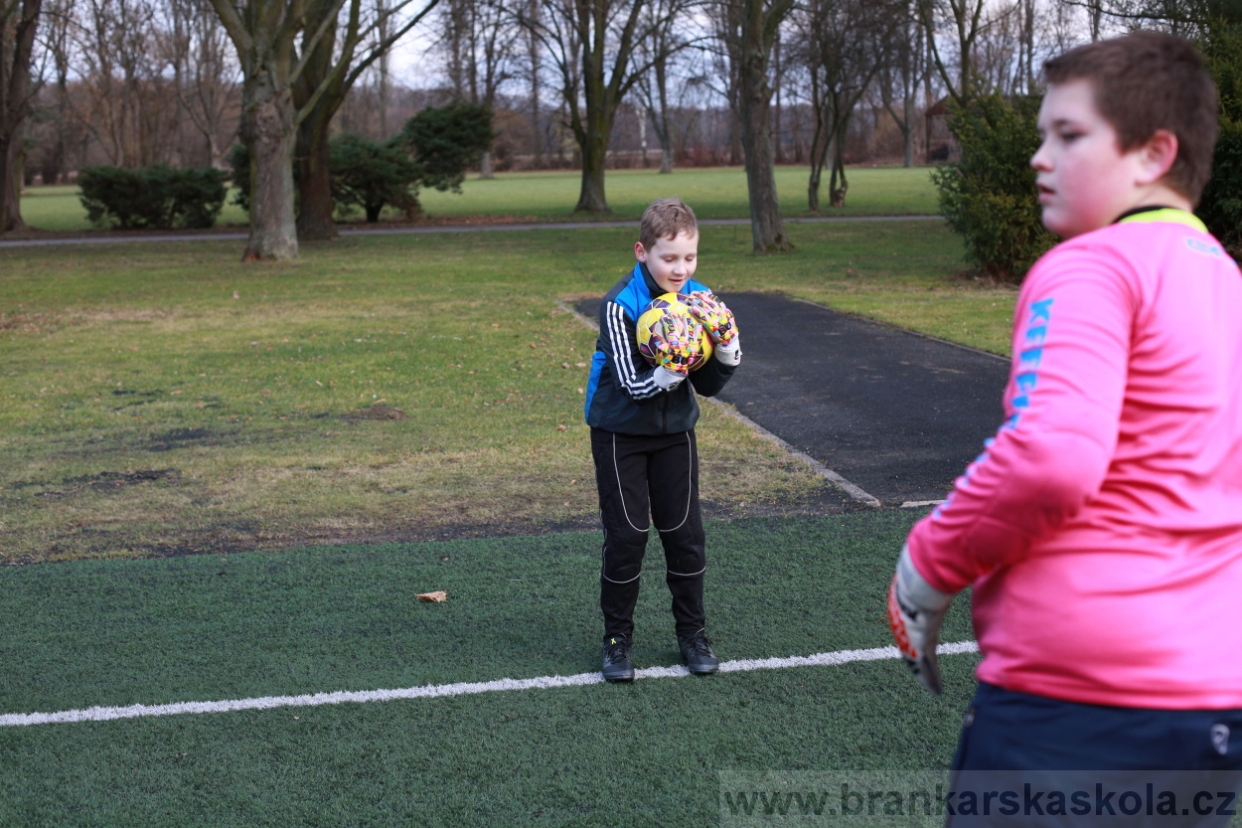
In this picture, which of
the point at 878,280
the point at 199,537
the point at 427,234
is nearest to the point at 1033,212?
the point at 878,280

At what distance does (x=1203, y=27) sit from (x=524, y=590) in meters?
16.9

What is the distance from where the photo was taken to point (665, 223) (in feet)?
13.8

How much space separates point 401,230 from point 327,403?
2635cm

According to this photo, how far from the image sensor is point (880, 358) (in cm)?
1188

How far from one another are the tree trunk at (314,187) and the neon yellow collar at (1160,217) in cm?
3132

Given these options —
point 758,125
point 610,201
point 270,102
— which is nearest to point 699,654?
point 758,125

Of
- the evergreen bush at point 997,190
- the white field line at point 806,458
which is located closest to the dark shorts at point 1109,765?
the white field line at point 806,458

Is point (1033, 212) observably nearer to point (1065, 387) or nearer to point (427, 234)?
point (1065, 387)

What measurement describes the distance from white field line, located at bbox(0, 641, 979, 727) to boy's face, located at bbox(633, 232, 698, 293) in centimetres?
151

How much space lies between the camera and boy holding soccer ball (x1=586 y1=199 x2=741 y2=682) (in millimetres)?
4211

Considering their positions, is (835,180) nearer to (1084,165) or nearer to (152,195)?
(152,195)

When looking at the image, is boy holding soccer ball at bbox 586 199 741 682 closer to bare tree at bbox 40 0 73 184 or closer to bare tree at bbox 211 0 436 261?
bare tree at bbox 211 0 436 261

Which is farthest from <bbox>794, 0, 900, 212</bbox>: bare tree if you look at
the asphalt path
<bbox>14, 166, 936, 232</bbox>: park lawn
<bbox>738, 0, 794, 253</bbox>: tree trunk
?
the asphalt path

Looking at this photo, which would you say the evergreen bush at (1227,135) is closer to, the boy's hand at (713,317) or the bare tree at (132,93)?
the boy's hand at (713,317)
